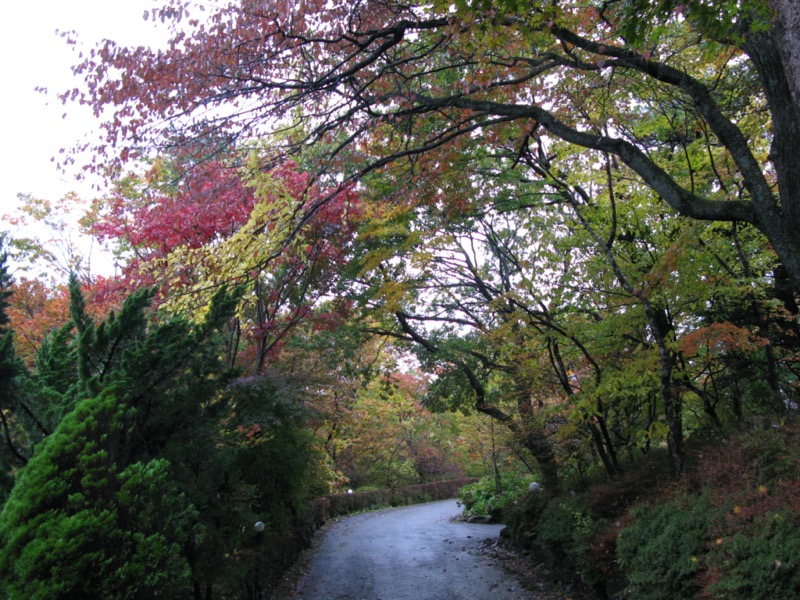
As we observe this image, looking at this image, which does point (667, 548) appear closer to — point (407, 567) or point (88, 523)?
point (88, 523)

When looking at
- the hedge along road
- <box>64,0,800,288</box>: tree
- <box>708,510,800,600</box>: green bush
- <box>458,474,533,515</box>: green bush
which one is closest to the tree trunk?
<box>64,0,800,288</box>: tree

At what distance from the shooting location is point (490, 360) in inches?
496

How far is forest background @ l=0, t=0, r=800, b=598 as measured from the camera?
3.96 meters

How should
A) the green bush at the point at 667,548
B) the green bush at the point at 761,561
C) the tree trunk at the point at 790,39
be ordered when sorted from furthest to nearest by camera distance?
the green bush at the point at 667,548, the tree trunk at the point at 790,39, the green bush at the point at 761,561

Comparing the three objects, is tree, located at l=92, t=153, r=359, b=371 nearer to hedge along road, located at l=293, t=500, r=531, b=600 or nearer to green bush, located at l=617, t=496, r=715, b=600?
→ hedge along road, located at l=293, t=500, r=531, b=600

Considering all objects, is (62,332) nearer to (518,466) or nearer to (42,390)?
(42,390)

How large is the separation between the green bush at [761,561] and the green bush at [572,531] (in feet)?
9.29

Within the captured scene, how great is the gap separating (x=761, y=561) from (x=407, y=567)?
7867 millimetres

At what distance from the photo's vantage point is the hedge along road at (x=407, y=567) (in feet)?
28.2

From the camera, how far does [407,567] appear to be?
35.1ft

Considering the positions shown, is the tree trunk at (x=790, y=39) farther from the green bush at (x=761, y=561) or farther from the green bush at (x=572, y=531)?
the green bush at (x=572, y=531)

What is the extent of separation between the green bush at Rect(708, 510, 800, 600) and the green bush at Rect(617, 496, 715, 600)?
35cm

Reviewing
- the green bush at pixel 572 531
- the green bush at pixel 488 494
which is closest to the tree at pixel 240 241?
the green bush at pixel 572 531

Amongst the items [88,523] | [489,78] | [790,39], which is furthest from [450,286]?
[88,523]
